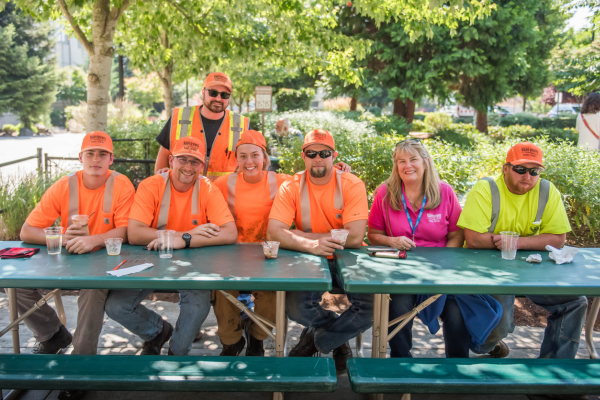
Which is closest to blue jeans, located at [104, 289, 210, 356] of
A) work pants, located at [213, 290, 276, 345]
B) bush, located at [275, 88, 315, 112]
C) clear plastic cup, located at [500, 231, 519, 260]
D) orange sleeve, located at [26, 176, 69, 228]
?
work pants, located at [213, 290, 276, 345]

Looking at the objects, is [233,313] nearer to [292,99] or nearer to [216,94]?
[216,94]

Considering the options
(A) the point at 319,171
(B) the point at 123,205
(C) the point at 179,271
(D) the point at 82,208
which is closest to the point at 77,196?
(D) the point at 82,208

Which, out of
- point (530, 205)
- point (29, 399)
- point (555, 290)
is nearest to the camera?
point (555, 290)

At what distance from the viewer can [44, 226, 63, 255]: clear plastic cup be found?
333 centimetres

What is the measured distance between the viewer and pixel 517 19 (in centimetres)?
1573

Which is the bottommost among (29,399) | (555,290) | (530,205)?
(29,399)

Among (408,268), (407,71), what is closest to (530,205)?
(408,268)

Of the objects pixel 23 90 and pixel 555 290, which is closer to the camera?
pixel 555 290

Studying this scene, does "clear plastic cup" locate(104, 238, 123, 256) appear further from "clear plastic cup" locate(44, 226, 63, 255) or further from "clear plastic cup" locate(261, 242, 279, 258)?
"clear plastic cup" locate(261, 242, 279, 258)

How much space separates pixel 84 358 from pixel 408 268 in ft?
7.06

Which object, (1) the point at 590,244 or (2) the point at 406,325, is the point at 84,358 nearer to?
(2) the point at 406,325

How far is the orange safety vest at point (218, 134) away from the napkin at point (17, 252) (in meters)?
1.85

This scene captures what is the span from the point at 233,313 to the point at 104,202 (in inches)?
54.3

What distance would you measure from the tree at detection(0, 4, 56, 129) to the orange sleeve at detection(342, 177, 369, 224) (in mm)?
34117
